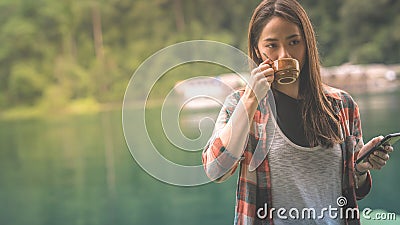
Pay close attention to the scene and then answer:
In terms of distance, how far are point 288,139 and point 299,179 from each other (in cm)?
4

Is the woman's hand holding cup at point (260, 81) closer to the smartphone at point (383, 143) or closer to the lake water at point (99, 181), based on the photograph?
the smartphone at point (383, 143)

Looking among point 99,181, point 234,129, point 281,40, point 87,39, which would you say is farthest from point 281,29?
point 87,39

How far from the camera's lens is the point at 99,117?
19.3 feet

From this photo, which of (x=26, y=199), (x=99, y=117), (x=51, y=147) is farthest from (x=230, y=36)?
(x=26, y=199)

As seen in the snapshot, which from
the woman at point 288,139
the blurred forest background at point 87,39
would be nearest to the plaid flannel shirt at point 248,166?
the woman at point 288,139

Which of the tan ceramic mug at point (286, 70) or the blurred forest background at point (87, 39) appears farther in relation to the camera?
the blurred forest background at point (87, 39)

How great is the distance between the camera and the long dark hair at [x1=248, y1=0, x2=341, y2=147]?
1.58 feet

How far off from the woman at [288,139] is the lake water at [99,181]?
1718 millimetres

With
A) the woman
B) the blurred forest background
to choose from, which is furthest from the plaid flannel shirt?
the blurred forest background

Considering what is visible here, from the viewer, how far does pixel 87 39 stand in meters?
5.98

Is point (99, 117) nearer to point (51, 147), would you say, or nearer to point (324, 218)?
point (51, 147)

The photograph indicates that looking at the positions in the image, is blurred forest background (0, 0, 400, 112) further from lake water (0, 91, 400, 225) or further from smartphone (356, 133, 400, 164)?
smartphone (356, 133, 400, 164)

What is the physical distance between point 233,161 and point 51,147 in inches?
202

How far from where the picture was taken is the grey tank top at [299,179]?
0.46 metres
